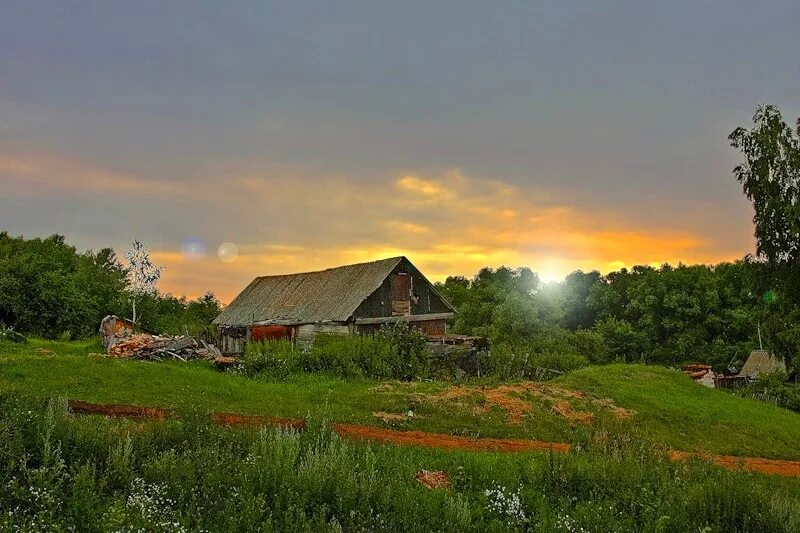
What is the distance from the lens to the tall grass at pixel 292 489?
721 cm

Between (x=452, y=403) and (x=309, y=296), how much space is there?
82.9 ft

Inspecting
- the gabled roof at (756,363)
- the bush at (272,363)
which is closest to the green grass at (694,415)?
the bush at (272,363)

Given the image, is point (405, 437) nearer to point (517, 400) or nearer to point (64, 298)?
point (517, 400)

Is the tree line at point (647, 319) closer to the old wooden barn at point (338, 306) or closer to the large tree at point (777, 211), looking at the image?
the old wooden barn at point (338, 306)

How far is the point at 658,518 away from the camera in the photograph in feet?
28.1

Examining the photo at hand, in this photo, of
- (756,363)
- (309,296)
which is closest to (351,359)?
(309,296)

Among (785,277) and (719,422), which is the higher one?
(785,277)

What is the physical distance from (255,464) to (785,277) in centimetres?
2317

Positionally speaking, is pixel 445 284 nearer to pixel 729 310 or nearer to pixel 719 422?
pixel 729 310

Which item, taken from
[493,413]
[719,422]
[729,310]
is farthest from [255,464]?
[729,310]

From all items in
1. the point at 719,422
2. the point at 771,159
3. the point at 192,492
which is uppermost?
the point at 771,159

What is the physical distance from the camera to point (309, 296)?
148 ft

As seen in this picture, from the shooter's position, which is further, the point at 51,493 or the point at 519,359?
the point at 519,359

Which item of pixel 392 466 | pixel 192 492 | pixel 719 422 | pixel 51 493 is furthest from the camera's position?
pixel 719 422
